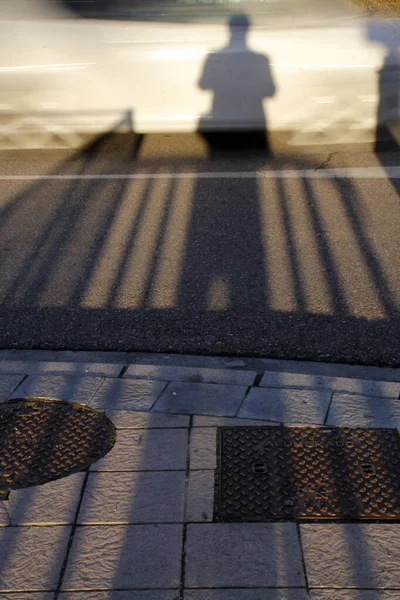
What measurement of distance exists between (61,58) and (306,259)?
3305 millimetres

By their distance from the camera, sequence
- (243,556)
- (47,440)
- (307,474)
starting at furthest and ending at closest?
1. (47,440)
2. (307,474)
3. (243,556)

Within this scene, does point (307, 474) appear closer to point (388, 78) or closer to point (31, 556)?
point (31, 556)

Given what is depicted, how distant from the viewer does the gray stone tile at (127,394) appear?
3.47 meters

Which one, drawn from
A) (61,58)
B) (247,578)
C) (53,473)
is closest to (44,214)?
(61,58)

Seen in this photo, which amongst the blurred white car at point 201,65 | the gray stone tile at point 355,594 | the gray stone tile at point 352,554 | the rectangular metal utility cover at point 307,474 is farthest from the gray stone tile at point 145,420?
the blurred white car at point 201,65

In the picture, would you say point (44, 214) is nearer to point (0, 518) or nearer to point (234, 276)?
point (234, 276)

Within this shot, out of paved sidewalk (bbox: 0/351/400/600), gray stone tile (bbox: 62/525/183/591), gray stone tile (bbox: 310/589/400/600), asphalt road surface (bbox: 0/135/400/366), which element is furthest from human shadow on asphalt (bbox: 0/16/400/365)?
gray stone tile (bbox: 310/589/400/600)

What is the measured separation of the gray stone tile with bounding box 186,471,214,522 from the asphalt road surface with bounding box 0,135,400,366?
42.9 inches

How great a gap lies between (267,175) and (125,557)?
4.48m

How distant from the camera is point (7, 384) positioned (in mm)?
3678

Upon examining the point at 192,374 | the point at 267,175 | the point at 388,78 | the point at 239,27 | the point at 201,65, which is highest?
the point at 239,27

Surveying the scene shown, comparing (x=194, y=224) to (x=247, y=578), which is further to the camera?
(x=194, y=224)

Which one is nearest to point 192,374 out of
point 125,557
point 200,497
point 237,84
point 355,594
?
point 200,497

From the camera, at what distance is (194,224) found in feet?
18.4
